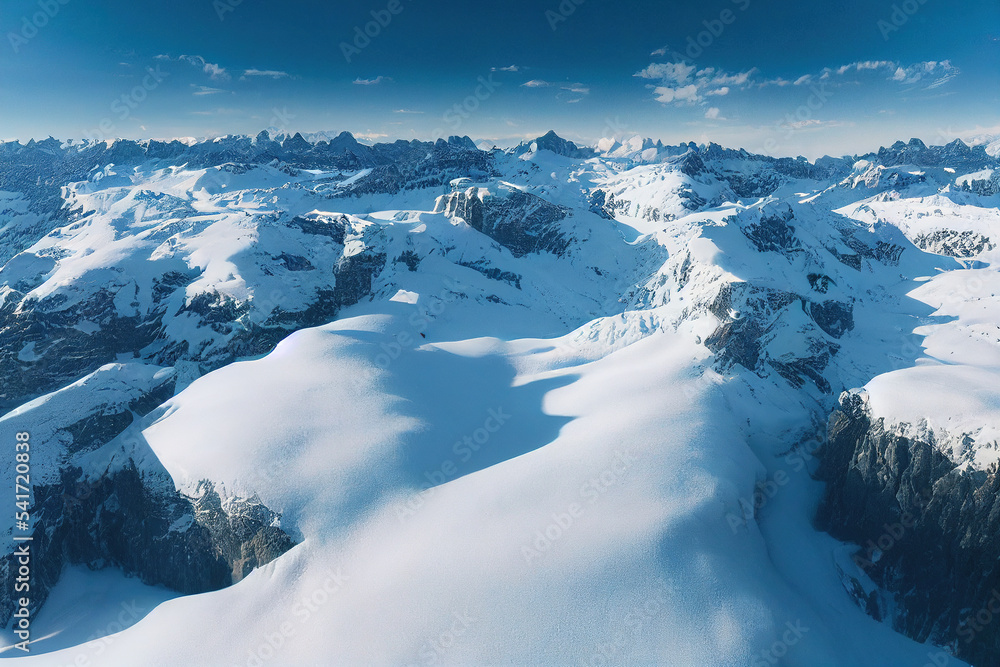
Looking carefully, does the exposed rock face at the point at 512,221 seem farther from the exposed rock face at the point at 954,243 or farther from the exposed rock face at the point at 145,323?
the exposed rock face at the point at 954,243

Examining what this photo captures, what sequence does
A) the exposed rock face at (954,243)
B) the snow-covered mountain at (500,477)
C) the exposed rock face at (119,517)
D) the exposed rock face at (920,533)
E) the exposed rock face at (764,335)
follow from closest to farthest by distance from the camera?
the snow-covered mountain at (500,477), the exposed rock face at (920,533), the exposed rock face at (119,517), the exposed rock face at (764,335), the exposed rock face at (954,243)

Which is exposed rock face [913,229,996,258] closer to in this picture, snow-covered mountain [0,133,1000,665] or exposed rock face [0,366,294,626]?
snow-covered mountain [0,133,1000,665]

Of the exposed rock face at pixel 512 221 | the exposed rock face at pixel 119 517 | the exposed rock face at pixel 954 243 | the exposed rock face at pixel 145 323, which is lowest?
the exposed rock face at pixel 119 517

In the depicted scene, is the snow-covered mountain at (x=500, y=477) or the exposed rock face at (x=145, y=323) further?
the exposed rock face at (x=145, y=323)

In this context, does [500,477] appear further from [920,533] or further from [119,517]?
[119,517]

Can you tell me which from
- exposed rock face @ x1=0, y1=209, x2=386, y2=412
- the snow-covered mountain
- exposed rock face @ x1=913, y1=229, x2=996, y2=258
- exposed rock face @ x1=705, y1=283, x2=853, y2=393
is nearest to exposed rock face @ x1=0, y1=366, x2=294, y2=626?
the snow-covered mountain

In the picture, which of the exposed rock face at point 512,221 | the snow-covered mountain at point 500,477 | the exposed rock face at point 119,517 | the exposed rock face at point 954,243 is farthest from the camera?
the exposed rock face at point 954,243

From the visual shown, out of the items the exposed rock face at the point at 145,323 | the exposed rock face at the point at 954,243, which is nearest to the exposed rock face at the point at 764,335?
the exposed rock face at the point at 145,323
